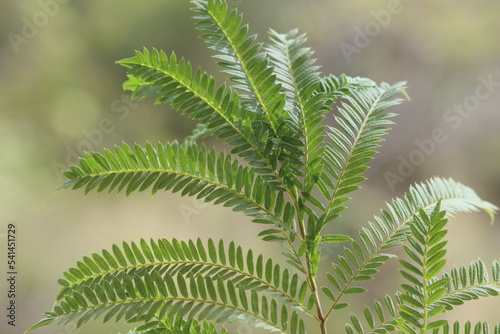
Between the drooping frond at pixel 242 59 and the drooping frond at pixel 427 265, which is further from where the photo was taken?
the drooping frond at pixel 242 59

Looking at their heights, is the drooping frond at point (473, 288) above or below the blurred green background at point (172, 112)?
below

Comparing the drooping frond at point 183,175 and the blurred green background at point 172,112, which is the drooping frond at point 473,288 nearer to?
the drooping frond at point 183,175

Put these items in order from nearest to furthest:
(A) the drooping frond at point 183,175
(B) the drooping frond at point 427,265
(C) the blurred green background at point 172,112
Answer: (B) the drooping frond at point 427,265
(A) the drooping frond at point 183,175
(C) the blurred green background at point 172,112

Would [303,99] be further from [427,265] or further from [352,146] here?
[427,265]

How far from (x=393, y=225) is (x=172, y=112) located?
9.66 feet

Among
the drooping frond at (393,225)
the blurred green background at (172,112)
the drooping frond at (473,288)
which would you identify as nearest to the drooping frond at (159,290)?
the drooping frond at (393,225)

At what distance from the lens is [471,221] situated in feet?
10.1

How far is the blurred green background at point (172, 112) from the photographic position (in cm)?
309

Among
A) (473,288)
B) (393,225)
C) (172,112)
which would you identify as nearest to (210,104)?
(393,225)

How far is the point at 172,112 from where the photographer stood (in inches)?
141

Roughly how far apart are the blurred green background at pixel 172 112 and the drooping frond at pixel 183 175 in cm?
229

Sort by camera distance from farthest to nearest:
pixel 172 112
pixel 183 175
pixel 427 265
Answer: pixel 172 112
pixel 183 175
pixel 427 265

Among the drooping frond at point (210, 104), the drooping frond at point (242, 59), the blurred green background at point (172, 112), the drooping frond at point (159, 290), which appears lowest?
the drooping frond at point (159, 290)

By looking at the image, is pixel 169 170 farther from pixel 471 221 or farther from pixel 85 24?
pixel 85 24
